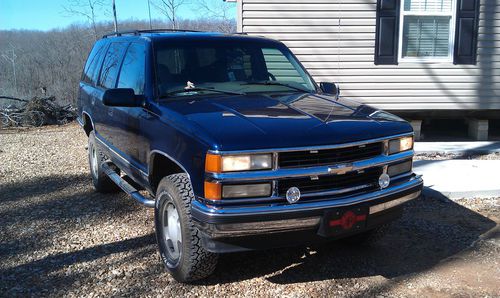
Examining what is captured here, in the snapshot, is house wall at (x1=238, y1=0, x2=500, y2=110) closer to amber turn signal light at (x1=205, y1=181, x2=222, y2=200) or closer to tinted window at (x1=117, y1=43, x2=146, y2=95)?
tinted window at (x1=117, y1=43, x2=146, y2=95)

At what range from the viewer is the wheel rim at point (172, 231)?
3.51 metres

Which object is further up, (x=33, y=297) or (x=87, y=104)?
(x=87, y=104)

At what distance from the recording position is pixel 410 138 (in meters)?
3.69

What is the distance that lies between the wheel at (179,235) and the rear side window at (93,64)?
2.82 metres

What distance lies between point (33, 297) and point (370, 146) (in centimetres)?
260

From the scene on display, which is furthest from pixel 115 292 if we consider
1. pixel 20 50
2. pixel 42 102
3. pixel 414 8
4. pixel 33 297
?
pixel 20 50

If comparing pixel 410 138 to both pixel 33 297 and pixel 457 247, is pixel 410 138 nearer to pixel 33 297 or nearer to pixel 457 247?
pixel 457 247

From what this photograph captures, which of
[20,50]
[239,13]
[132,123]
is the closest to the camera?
[132,123]

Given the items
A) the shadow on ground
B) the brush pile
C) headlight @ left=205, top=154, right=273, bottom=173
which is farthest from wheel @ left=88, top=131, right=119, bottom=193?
the brush pile

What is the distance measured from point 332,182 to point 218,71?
1618mm

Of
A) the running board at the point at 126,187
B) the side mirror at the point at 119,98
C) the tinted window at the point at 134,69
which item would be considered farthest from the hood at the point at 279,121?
the running board at the point at 126,187

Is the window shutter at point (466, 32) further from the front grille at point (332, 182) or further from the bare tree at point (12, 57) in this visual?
the bare tree at point (12, 57)

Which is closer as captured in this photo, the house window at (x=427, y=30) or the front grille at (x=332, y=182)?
the front grille at (x=332, y=182)

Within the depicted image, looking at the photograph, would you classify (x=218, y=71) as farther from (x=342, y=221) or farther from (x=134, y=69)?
(x=342, y=221)
